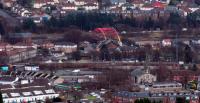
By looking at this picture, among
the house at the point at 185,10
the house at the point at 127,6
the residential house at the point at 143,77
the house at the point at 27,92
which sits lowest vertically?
the house at the point at 185,10

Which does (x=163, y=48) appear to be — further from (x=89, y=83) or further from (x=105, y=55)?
(x=89, y=83)

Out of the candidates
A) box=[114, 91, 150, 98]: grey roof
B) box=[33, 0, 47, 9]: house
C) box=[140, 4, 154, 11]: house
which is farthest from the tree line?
box=[114, 91, 150, 98]: grey roof

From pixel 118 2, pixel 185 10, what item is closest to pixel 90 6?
pixel 118 2

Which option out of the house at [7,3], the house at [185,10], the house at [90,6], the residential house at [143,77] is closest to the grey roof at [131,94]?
the residential house at [143,77]

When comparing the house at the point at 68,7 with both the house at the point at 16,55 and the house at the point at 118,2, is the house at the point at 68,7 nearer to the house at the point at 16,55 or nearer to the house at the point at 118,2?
the house at the point at 118,2

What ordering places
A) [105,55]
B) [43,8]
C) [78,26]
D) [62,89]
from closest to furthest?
[62,89] < [105,55] < [78,26] < [43,8]

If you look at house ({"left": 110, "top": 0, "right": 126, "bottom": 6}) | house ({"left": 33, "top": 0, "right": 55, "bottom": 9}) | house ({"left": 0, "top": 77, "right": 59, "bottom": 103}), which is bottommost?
house ({"left": 110, "top": 0, "right": 126, "bottom": 6})

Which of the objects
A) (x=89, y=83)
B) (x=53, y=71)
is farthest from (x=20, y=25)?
(x=89, y=83)

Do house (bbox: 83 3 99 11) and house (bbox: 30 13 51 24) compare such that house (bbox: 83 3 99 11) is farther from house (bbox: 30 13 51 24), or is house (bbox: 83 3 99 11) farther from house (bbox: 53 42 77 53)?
house (bbox: 53 42 77 53)

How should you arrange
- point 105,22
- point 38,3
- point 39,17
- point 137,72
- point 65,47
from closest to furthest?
1. point 137,72
2. point 65,47
3. point 105,22
4. point 39,17
5. point 38,3

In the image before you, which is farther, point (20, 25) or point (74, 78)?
point (20, 25)

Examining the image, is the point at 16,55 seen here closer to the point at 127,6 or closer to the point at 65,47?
the point at 65,47
